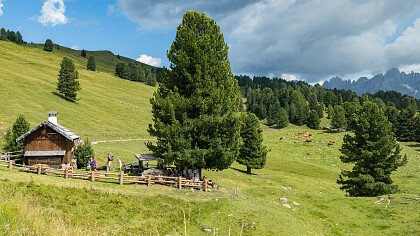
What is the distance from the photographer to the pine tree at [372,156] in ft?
140

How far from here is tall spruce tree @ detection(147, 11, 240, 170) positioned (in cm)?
3506

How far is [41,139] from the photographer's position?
42969 mm

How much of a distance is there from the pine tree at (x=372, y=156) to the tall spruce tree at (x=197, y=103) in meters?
16.5

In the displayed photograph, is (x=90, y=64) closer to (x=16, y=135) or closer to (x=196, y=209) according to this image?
(x=16, y=135)

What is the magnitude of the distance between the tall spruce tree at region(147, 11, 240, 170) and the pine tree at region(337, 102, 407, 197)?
650 inches

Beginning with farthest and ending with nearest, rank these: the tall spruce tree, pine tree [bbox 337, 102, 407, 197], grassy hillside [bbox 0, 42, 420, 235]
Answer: pine tree [bbox 337, 102, 407, 197] → the tall spruce tree → grassy hillside [bbox 0, 42, 420, 235]

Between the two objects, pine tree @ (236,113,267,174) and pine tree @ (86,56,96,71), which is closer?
pine tree @ (236,113,267,174)

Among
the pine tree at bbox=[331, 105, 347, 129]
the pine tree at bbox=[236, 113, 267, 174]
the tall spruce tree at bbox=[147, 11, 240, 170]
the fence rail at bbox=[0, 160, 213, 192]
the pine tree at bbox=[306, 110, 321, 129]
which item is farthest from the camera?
the pine tree at bbox=[306, 110, 321, 129]

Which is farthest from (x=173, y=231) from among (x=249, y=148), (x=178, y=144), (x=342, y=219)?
(x=249, y=148)

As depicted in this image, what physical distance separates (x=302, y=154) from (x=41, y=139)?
216 feet

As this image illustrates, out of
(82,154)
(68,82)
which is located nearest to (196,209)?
(82,154)

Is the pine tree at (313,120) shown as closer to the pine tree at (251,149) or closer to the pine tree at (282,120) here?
the pine tree at (282,120)

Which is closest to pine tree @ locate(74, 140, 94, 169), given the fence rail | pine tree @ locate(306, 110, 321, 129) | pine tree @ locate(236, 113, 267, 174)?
the fence rail

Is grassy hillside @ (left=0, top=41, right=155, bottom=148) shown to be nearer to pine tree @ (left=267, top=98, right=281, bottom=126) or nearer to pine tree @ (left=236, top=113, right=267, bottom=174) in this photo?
pine tree @ (left=236, top=113, right=267, bottom=174)
